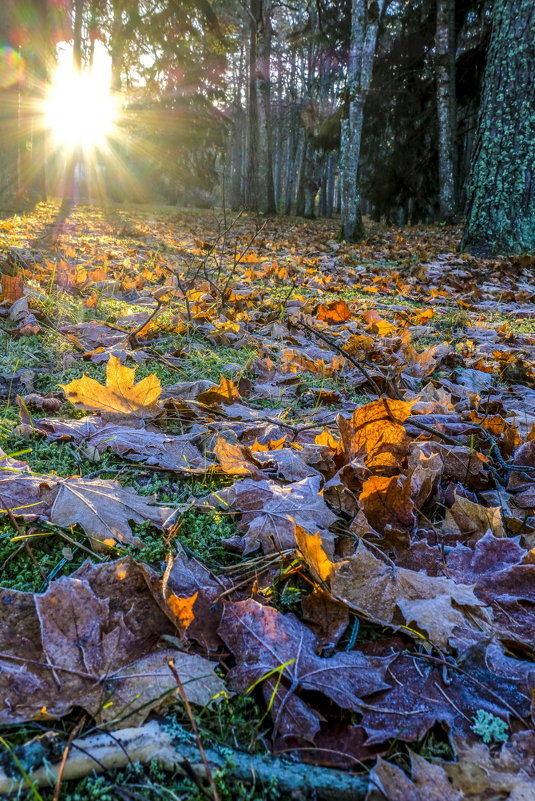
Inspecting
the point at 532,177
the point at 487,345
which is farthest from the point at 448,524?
the point at 532,177

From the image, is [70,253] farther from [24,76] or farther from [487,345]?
[24,76]

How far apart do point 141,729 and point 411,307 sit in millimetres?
3604

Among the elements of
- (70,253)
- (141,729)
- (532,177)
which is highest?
(532,177)

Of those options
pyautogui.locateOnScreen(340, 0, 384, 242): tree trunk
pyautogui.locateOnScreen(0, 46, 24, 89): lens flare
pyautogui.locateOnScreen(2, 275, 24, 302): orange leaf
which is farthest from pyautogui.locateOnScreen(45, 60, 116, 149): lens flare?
pyautogui.locateOnScreen(2, 275, 24, 302): orange leaf

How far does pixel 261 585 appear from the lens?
0.94 meters

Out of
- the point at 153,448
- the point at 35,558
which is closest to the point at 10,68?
the point at 153,448

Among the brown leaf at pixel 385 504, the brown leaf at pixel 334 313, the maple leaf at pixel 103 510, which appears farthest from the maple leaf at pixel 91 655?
the brown leaf at pixel 334 313

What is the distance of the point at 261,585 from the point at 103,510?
372 millimetres

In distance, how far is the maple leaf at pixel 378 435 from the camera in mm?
1290

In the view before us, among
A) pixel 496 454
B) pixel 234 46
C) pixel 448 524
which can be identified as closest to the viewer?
pixel 448 524

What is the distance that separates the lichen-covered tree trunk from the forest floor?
4606 mm

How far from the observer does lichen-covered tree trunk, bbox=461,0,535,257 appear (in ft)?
18.7

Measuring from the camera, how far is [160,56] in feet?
59.3

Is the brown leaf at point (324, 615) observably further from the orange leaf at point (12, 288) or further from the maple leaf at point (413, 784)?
the orange leaf at point (12, 288)
